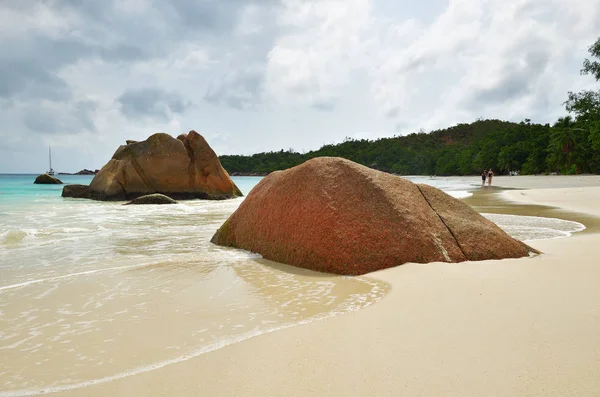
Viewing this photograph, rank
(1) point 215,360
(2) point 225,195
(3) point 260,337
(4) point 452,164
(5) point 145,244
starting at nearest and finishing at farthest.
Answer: (1) point 215,360 → (3) point 260,337 → (5) point 145,244 → (2) point 225,195 → (4) point 452,164

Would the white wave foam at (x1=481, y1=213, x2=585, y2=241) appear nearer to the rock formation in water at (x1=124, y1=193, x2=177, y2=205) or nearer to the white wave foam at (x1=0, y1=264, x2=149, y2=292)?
the white wave foam at (x1=0, y1=264, x2=149, y2=292)

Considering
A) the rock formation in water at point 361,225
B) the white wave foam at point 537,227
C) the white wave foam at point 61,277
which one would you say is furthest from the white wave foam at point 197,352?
the white wave foam at point 537,227

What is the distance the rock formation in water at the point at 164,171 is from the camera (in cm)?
1839

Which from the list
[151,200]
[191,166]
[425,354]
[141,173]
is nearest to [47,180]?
[141,173]

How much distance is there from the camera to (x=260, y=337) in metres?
2.41

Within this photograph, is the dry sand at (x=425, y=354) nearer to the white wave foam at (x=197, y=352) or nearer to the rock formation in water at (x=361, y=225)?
the white wave foam at (x=197, y=352)

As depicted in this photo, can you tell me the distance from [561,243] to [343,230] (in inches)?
126

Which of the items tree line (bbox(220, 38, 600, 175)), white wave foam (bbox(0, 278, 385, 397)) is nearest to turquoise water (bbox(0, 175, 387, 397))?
white wave foam (bbox(0, 278, 385, 397))

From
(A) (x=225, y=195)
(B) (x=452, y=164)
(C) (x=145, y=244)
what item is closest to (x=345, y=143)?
(B) (x=452, y=164)

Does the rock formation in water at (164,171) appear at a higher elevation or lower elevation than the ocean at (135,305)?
higher

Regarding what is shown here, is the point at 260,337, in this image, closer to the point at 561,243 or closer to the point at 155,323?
the point at 155,323

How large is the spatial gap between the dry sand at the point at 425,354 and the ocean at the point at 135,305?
0.72 feet

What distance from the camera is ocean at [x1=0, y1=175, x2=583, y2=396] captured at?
85.3 inches

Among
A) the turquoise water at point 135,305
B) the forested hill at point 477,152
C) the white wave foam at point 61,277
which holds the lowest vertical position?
the white wave foam at point 61,277
